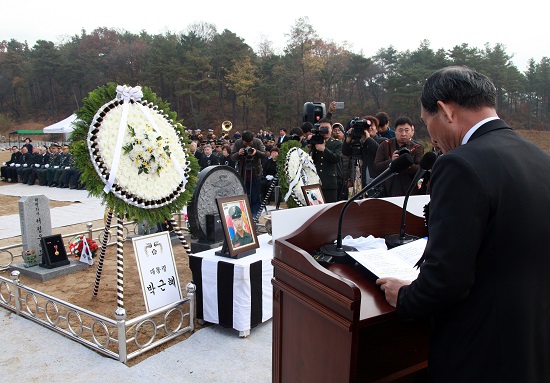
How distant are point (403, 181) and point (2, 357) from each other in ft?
13.4

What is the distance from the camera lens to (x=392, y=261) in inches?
57.9

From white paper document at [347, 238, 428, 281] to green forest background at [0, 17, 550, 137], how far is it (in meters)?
29.9

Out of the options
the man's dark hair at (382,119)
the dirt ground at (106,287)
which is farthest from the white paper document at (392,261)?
the man's dark hair at (382,119)

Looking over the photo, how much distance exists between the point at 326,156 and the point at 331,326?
14.9ft

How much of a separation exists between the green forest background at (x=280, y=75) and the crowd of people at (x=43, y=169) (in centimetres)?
2076

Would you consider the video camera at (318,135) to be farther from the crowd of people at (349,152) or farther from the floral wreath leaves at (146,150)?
the floral wreath leaves at (146,150)

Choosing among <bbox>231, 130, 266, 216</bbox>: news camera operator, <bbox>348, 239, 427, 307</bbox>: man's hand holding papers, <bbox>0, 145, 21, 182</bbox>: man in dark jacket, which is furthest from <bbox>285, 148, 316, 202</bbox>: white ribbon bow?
<bbox>0, 145, 21, 182</bbox>: man in dark jacket

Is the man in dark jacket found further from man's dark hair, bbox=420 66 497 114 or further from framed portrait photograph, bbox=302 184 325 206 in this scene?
man's dark hair, bbox=420 66 497 114

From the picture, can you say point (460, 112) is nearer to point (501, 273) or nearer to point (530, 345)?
point (501, 273)

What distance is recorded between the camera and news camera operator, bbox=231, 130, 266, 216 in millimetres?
6485

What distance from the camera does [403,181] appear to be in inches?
180

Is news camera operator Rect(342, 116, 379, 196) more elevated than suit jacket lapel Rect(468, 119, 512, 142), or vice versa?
suit jacket lapel Rect(468, 119, 512, 142)

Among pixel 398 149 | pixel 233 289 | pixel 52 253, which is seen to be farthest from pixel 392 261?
pixel 52 253

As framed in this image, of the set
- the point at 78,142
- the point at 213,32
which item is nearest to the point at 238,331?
the point at 78,142
